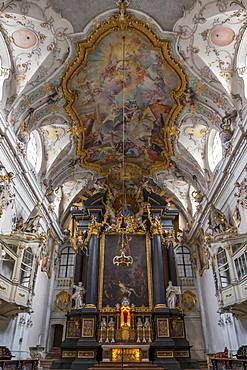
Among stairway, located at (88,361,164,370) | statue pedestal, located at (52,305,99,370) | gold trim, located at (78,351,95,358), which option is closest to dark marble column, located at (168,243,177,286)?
statue pedestal, located at (52,305,99,370)

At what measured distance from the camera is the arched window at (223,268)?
37.0 feet

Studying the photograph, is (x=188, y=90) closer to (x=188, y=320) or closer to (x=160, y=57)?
(x=160, y=57)

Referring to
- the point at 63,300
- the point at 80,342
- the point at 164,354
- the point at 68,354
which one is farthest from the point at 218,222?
the point at 63,300

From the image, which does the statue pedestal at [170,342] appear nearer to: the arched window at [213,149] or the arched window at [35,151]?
the arched window at [213,149]

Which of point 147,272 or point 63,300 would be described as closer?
point 147,272

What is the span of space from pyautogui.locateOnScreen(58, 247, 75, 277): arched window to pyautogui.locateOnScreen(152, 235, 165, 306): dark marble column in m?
5.54

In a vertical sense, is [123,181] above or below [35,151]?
above

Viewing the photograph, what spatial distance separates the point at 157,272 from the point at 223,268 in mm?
6194

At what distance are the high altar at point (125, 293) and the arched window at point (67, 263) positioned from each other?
5.76 feet

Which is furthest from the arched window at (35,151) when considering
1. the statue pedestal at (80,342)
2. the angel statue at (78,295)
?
the statue pedestal at (80,342)

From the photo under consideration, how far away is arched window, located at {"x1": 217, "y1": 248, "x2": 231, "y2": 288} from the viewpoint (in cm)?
1127

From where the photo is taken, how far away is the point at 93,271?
1733 centimetres

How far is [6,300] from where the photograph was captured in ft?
33.7

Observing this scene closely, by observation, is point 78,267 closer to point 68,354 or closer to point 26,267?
point 68,354
